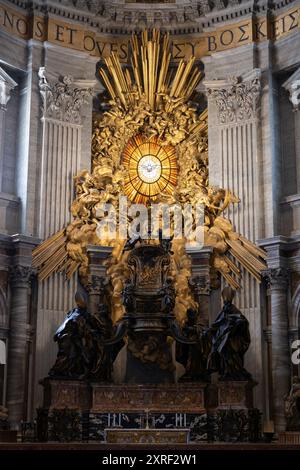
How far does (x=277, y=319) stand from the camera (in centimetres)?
1942

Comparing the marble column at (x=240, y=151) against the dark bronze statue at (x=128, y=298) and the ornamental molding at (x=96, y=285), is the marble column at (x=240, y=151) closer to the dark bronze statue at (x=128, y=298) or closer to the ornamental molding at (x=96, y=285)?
the dark bronze statue at (x=128, y=298)

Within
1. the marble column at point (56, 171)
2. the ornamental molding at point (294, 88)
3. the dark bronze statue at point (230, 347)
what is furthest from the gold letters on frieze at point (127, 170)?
the ornamental molding at point (294, 88)

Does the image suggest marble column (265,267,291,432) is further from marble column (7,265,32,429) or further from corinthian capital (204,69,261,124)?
marble column (7,265,32,429)

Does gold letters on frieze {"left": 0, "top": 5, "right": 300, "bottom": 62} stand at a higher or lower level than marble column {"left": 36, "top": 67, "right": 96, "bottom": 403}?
higher

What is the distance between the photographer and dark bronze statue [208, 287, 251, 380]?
1798 cm

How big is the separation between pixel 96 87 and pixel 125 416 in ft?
28.0

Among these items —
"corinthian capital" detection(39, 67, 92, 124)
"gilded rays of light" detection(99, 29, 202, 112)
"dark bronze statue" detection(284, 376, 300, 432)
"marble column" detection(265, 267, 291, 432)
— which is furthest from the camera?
"gilded rays of light" detection(99, 29, 202, 112)

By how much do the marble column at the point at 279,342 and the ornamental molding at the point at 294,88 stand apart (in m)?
4.15

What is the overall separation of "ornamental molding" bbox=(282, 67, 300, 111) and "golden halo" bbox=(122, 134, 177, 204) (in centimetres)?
325

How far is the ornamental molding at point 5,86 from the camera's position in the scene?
20.6 metres

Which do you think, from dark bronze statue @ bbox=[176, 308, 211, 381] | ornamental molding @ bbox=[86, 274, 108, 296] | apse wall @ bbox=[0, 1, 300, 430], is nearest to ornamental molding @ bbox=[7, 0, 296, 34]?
apse wall @ bbox=[0, 1, 300, 430]
